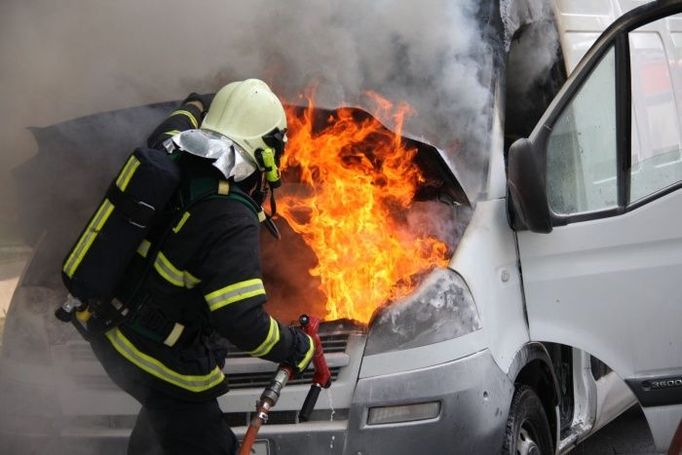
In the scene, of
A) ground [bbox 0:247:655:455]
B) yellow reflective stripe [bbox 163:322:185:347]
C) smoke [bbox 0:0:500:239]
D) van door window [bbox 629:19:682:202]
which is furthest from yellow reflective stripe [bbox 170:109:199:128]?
ground [bbox 0:247:655:455]

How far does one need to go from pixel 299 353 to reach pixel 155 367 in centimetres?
55

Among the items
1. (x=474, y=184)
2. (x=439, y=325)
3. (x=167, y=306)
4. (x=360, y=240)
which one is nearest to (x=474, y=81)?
(x=474, y=184)

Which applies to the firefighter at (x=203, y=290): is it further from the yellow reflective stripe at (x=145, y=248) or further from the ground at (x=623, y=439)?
the ground at (x=623, y=439)

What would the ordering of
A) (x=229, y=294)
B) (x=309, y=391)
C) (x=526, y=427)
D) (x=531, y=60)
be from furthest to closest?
(x=531, y=60)
(x=526, y=427)
(x=309, y=391)
(x=229, y=294)

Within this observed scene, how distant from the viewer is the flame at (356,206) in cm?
365

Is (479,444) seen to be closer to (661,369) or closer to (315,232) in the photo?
(661,369)

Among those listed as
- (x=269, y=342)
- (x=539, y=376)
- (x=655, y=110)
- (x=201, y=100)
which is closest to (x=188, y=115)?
(x=201, y=100)

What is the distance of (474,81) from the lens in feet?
12.7

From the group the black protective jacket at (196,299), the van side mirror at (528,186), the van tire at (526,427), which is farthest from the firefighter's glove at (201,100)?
the van tire at (526,427)

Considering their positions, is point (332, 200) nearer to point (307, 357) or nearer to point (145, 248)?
point (307, 357)

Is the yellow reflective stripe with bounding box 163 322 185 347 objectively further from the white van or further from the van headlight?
the van headlight

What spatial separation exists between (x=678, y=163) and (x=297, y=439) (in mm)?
2121

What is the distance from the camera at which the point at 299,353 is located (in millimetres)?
3154

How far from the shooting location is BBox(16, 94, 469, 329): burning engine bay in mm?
3680
